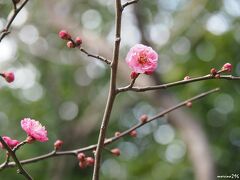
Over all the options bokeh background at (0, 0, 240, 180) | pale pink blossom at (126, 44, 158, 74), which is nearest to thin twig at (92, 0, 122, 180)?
pale pink blossom at (126, 44, 158, 74)

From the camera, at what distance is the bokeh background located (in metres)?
3.80

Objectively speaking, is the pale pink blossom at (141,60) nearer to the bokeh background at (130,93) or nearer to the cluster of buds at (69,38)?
the cluster of buds at (69,38)

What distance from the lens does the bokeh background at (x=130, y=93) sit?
150 inches

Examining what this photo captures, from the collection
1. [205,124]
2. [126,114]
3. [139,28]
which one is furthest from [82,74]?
[139,28]

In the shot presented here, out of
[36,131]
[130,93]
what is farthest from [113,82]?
[130,93]

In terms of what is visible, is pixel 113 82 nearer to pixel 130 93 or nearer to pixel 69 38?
pixel 69 38

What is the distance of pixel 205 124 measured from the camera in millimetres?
4910

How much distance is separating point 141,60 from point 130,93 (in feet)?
13.3

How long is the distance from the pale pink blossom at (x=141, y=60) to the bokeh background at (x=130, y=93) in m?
1.88

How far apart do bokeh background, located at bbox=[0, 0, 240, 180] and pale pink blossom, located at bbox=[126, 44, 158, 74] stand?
1.88 metres

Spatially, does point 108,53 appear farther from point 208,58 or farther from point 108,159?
point 108,159

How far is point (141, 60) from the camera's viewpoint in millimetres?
975

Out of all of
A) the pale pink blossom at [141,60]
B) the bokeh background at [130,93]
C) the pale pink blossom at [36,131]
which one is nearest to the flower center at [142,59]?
the pale pink blossom at [141,60]

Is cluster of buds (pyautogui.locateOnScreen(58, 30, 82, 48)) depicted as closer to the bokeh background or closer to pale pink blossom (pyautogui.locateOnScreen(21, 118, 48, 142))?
pale pink blossom (pyautogui.locateOnScreen(21, 118, 48, 142))
